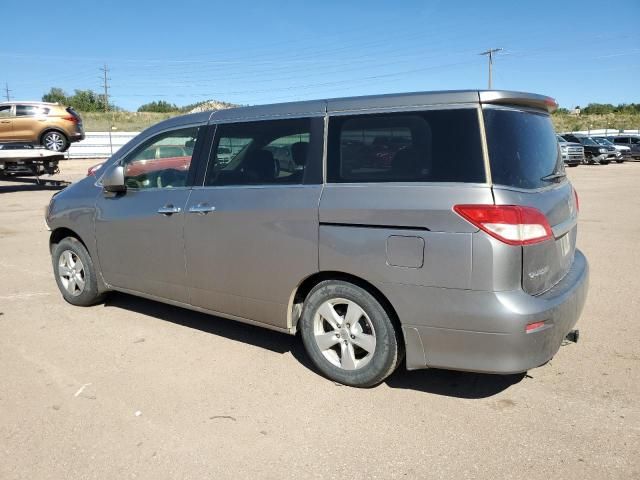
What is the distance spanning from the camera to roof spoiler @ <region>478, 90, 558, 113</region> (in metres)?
3.12

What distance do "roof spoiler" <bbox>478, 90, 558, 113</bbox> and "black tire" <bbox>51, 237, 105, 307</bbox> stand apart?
12.4ft

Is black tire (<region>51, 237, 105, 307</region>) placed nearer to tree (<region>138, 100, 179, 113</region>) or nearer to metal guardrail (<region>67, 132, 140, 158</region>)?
metal guardrail (<region>67, 132, 140, 158</region>)

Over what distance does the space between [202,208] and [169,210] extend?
0.37 m

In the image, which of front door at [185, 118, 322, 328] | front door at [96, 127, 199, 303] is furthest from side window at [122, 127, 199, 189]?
front door at [185, 118, 322, 328]

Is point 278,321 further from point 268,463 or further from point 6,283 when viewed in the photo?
point 6,283

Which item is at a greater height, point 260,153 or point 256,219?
point 260,153

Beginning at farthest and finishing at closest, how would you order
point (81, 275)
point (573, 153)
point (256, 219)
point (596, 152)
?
point (596, 152) → point (573, 153) → point (81, 275) → point (256, 219)

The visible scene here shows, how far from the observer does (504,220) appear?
9.55ft

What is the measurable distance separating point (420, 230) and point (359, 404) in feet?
3.75

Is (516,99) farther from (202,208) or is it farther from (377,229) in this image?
(202,208)

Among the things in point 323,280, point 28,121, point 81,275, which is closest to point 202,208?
point 323,280

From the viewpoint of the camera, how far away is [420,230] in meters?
3.09

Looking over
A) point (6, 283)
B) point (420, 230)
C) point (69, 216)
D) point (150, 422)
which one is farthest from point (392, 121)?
point (6, 283)

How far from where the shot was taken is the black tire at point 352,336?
11.0 feet
